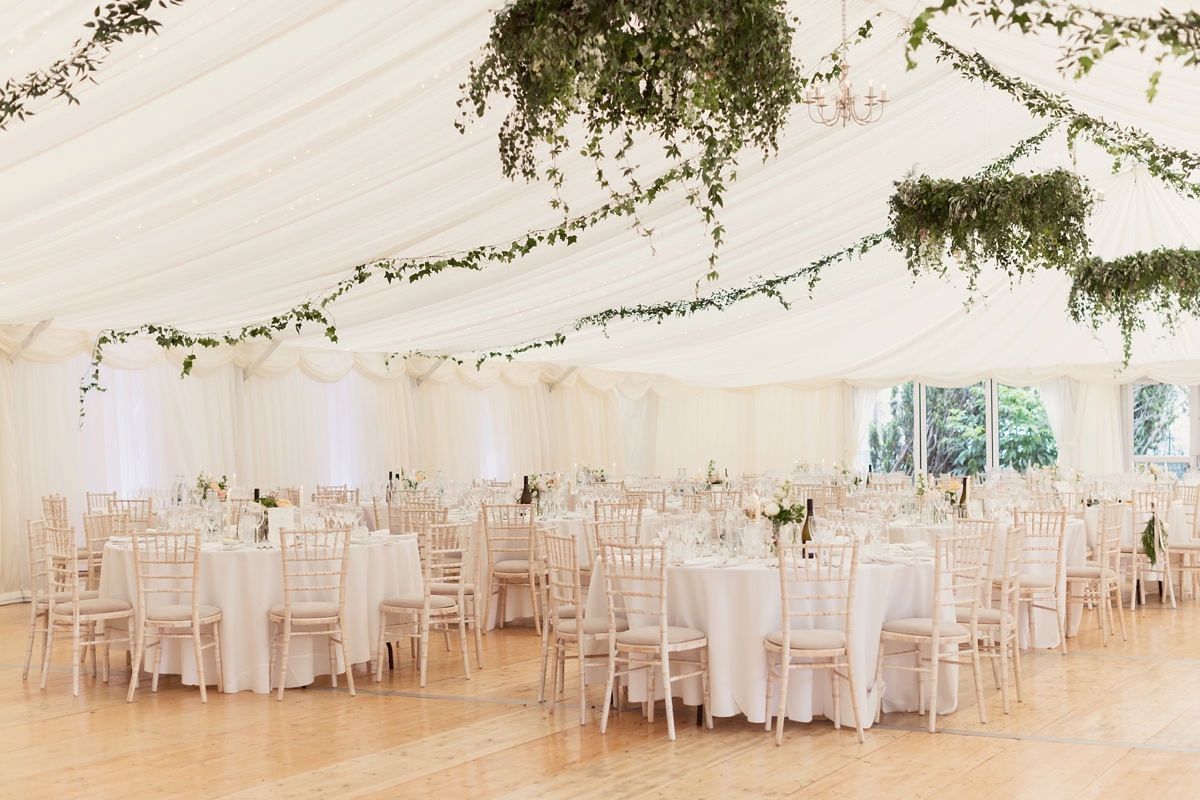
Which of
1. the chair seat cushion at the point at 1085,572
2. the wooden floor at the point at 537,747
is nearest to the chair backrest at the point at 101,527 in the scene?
the wooden floor at the point at 537,747

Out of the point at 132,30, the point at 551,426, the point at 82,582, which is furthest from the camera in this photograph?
the point at 551,426

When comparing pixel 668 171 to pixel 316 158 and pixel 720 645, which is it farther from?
pixel 720 645

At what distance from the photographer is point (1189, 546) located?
10.8 meters

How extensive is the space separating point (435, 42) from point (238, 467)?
9590 millimetres

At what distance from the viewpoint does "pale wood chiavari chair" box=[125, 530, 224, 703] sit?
700 cm

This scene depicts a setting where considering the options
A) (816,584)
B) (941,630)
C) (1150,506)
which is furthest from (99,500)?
(1150,506)

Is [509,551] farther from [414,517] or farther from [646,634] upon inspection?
[646,634]

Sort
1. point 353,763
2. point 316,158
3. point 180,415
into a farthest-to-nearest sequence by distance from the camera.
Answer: point 180,415, point 316,158, point 353,763

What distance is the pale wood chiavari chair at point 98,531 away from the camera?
30.7 feet

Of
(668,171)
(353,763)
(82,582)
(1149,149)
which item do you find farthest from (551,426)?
(353,763)

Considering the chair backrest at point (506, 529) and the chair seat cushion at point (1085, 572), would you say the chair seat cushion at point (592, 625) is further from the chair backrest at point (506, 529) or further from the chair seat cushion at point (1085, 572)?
the chair seat cushion at point (1085, 572)

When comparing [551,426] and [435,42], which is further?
[551,426]

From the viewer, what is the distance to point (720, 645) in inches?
239

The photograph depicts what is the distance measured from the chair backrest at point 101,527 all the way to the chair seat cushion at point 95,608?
80.7 inches
